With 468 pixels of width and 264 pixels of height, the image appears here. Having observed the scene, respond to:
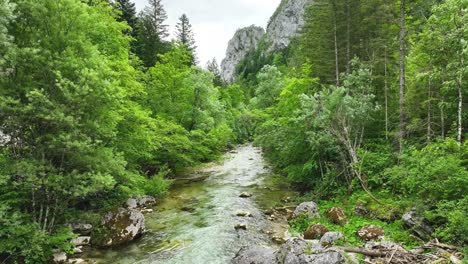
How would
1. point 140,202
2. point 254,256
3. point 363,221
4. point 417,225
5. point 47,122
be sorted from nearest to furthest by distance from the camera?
point 254,256 < point 47,122 < point 417,225 < point 363,221 < point 140,202

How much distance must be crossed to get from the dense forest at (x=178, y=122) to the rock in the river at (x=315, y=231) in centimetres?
115

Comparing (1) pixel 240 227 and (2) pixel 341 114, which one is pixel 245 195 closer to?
(1) pixel 240 227

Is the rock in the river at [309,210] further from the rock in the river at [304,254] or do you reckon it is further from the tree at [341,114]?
the rock in the river at [304,254]

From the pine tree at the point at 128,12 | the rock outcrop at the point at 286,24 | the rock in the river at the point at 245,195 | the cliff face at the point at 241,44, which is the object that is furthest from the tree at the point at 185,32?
the cliff face at the point at 241,44

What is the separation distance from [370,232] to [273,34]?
135961 millimetres

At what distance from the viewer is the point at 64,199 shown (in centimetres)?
1317

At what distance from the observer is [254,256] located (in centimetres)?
1152

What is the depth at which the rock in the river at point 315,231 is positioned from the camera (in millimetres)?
14320

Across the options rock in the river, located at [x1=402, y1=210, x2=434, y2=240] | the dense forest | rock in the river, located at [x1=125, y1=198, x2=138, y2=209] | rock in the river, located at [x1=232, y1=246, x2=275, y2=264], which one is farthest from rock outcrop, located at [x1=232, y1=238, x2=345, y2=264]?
rock in the river, located at [x1=125, y1=198, x2=138, y2=209]

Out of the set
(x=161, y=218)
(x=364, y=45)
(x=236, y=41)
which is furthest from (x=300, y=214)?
(x=236, y=41)

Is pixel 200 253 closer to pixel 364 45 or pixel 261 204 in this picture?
pixel 261 204

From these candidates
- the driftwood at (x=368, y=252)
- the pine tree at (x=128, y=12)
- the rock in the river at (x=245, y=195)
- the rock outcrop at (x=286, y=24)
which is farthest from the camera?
the rock outcrop at (x=286, y=24)

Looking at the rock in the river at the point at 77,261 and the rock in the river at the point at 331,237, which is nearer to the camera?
the rock in the river at the point at 77,261

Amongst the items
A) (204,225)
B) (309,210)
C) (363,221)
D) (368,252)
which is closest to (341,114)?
(309,210)
